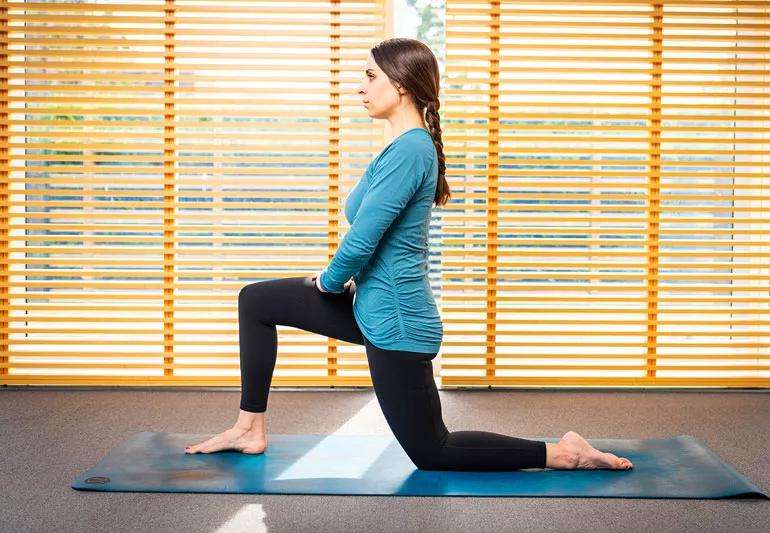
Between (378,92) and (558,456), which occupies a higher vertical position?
(378,92)

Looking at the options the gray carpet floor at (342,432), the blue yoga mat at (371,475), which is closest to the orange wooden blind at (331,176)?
the gray carpet floor at (342,432)

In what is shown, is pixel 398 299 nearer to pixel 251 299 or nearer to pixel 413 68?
pixel 251 299

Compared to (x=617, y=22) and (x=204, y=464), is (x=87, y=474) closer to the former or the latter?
(x=204, y=464)

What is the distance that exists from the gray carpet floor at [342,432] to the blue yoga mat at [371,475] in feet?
0.18

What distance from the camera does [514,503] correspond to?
260 centimetres

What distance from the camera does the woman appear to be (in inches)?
107

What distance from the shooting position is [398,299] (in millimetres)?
2775

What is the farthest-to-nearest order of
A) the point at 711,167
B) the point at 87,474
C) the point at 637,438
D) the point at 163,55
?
the point at 711,167 < the point at 163,55 < the point at 637,438 < the point at 87,474

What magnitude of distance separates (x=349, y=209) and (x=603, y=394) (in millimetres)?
2120

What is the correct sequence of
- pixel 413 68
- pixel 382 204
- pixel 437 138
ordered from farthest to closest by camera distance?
1. pixel 437 138
2. pixel 413 68
3. pixel 382 204

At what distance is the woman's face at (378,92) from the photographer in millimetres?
2826

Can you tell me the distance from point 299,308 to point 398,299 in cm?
37

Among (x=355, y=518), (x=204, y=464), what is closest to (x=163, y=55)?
(x=204, y=464)

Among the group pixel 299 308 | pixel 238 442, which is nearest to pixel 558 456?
pixel 299 308
